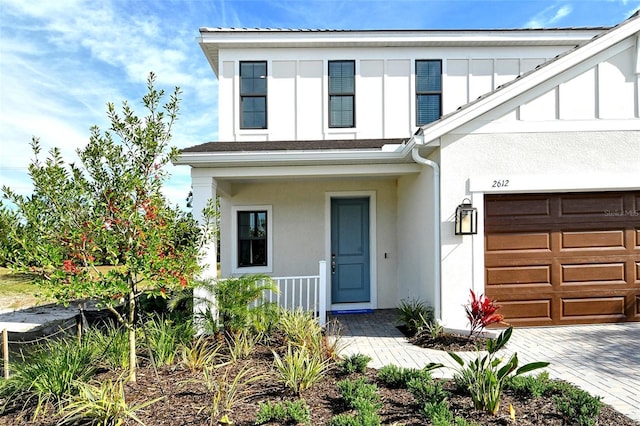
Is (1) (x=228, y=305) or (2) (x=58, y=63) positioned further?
(2) (x=58, y=63)

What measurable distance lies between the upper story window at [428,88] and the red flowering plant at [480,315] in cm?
449

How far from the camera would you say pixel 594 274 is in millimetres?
6168

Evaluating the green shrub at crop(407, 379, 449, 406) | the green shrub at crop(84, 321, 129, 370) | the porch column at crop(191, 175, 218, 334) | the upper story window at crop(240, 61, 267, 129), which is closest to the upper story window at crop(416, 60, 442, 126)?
the upper story window at crop(240, 61, 267, 129)

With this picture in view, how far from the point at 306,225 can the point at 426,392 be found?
5.24 m

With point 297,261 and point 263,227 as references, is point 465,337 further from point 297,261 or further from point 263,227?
point 263,227

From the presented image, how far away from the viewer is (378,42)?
820cm

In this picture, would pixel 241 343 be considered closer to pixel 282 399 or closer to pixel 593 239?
pixel 282 399

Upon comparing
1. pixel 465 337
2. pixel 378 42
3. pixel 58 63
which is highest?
pixel 378 42

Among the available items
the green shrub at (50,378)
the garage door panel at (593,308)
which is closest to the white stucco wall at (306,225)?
the garage door panel at (593,308)

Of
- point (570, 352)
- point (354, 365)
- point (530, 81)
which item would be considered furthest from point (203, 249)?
point (530, 81)

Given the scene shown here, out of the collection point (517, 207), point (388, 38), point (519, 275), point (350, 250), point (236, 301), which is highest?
point (388, 38)

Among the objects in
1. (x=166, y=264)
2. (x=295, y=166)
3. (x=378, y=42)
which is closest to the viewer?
(x=166, y=264)

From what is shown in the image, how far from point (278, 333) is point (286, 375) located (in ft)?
6.38

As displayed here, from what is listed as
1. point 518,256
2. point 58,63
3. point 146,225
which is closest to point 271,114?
point 58,63
